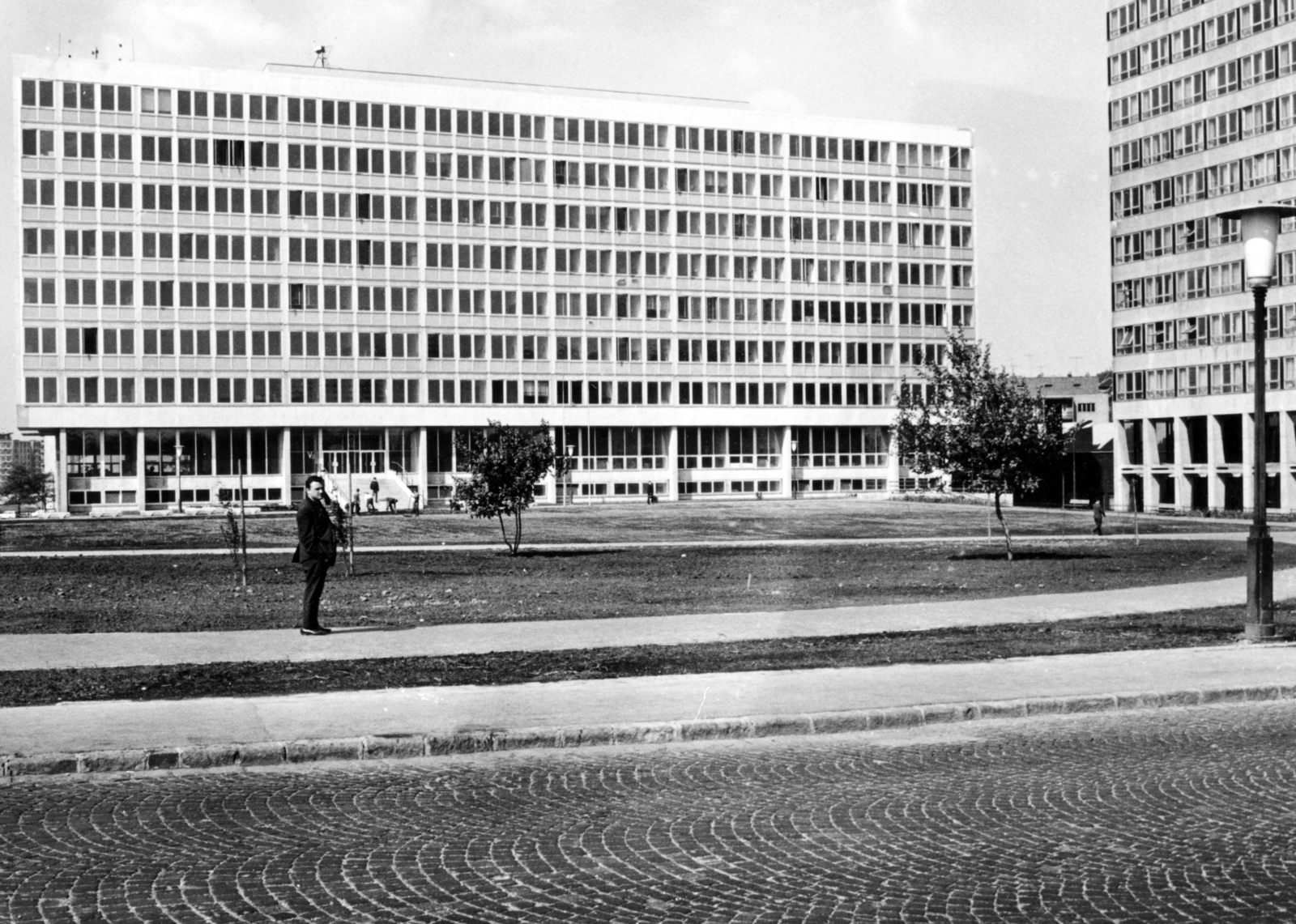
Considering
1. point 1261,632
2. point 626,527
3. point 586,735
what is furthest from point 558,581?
point 626,527

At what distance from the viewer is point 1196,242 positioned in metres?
88.6

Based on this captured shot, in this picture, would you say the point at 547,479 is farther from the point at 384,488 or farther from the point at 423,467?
the point at 384,488

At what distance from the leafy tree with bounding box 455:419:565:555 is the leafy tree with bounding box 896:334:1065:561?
30.3ft

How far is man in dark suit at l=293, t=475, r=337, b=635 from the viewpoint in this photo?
1778 centimetres

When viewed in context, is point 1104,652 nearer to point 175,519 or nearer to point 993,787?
point 993,787

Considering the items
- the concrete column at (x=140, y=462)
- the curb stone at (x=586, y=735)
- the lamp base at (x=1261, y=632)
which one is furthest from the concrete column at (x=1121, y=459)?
the curb stone at (x=586, y=735)

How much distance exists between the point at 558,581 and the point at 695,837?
66.4 feet

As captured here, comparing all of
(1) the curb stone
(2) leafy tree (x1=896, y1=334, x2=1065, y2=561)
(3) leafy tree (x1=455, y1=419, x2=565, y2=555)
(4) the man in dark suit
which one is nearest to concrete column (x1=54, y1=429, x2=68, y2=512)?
(3) leafy tree (x1=455, y1=419, x2=565, y2=555)

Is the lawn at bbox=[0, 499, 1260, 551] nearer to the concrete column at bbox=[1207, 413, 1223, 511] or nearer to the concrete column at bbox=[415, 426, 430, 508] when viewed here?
the concrete column at bbox=[1207, 413, 1223, 511]

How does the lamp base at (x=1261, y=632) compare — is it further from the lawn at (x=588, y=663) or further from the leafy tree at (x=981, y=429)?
the leafy tree at (x=981, y=429)

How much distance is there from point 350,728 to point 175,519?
2275 inches

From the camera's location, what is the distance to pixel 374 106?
9575 centimetres

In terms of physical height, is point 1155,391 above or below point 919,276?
below

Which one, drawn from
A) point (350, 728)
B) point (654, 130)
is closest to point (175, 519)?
point (654, 130)
